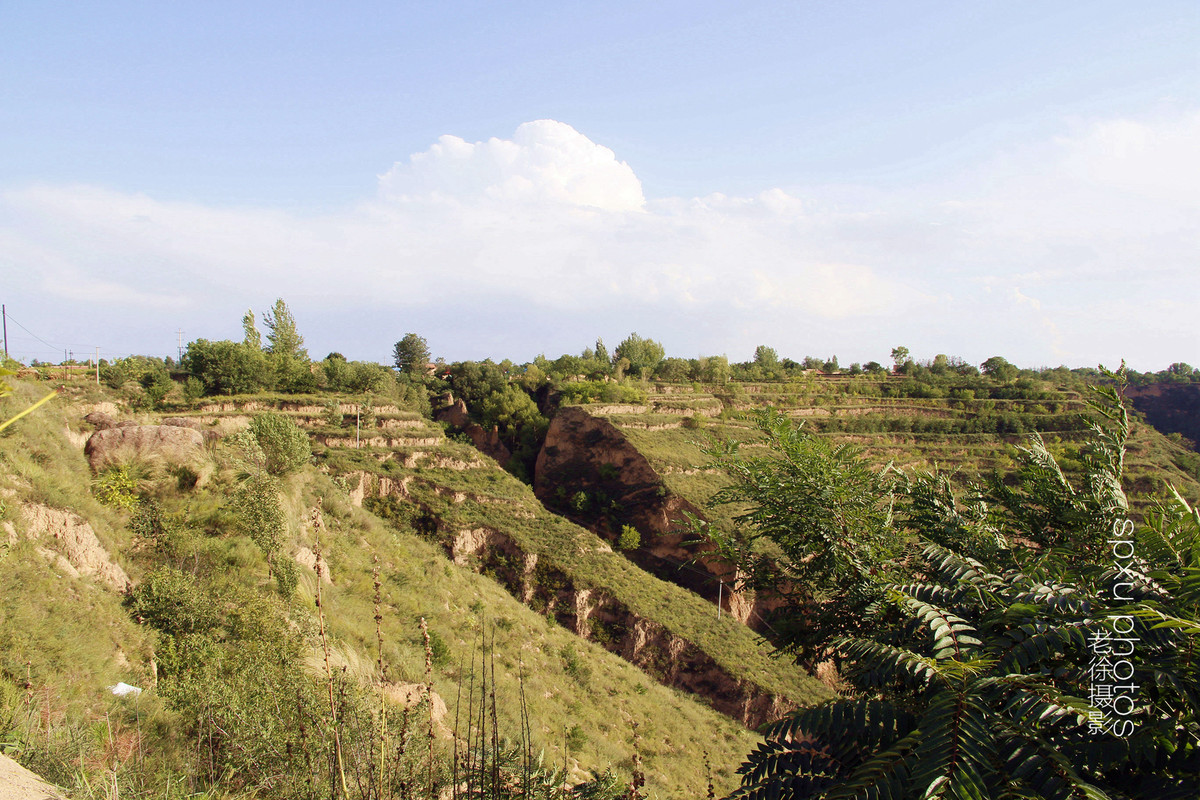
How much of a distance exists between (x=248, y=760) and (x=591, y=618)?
2854 cm

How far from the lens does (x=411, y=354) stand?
8781cm

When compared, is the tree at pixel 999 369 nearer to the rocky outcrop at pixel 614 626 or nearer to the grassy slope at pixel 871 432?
the grassy slope at pixel 871 432

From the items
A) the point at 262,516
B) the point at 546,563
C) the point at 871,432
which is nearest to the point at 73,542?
the point at 262,516

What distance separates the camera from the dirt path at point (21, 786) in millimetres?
3260

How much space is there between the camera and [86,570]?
36.8 ft

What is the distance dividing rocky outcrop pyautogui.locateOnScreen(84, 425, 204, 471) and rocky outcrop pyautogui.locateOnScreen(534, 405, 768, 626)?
2894 cm

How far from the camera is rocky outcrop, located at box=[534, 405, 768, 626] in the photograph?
4084cm

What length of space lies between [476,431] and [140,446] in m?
49.5

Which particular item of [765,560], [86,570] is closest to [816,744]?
[765,560]

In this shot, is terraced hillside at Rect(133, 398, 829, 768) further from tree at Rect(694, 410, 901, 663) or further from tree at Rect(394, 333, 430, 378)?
tree at Rect(394, 333, 430, 378)

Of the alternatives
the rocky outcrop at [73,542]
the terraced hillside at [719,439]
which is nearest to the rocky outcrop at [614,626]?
the terraced hillside at [719,439]

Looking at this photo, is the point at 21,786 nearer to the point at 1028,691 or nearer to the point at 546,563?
the point at 1028,691

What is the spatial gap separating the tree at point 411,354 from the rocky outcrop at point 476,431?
1824cm

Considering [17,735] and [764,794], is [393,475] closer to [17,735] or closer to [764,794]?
[17,735]
